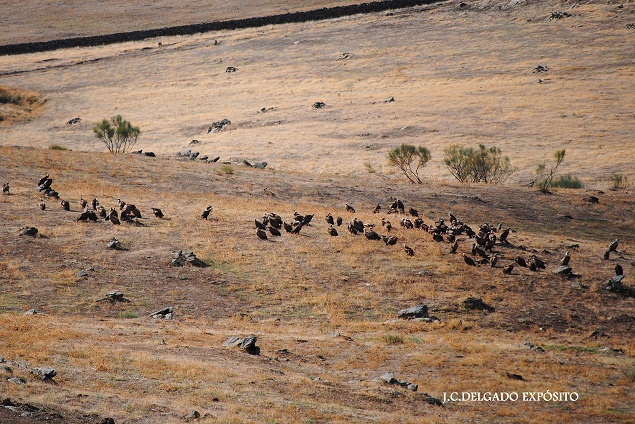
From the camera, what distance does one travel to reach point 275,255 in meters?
24.8

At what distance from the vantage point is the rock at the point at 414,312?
67.1 feet

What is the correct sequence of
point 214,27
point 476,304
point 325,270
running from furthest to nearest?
point 214,27
point 325,270
point 476,304

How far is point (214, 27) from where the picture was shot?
4163 inches

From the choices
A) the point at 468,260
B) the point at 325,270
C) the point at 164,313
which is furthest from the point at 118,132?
the point at 468,260

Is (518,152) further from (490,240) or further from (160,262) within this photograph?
(160,262)

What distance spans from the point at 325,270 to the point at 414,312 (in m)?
4.11

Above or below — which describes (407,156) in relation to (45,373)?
below

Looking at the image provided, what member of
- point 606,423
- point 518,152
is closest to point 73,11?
point 518,152

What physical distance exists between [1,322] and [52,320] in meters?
1.42

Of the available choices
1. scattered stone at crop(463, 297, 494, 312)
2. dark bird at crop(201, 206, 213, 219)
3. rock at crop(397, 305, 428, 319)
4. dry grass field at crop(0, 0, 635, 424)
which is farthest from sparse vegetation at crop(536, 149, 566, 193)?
rock at crop(397, 305, 428, 319)

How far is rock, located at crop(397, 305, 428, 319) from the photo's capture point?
2044 centimetres

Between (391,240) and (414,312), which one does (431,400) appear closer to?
(414,312)

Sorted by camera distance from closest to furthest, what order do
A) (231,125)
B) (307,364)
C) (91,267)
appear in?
(307,364), (91,267), (231,125)

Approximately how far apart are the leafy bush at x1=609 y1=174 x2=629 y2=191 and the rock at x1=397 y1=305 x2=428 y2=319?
79.9 feet
